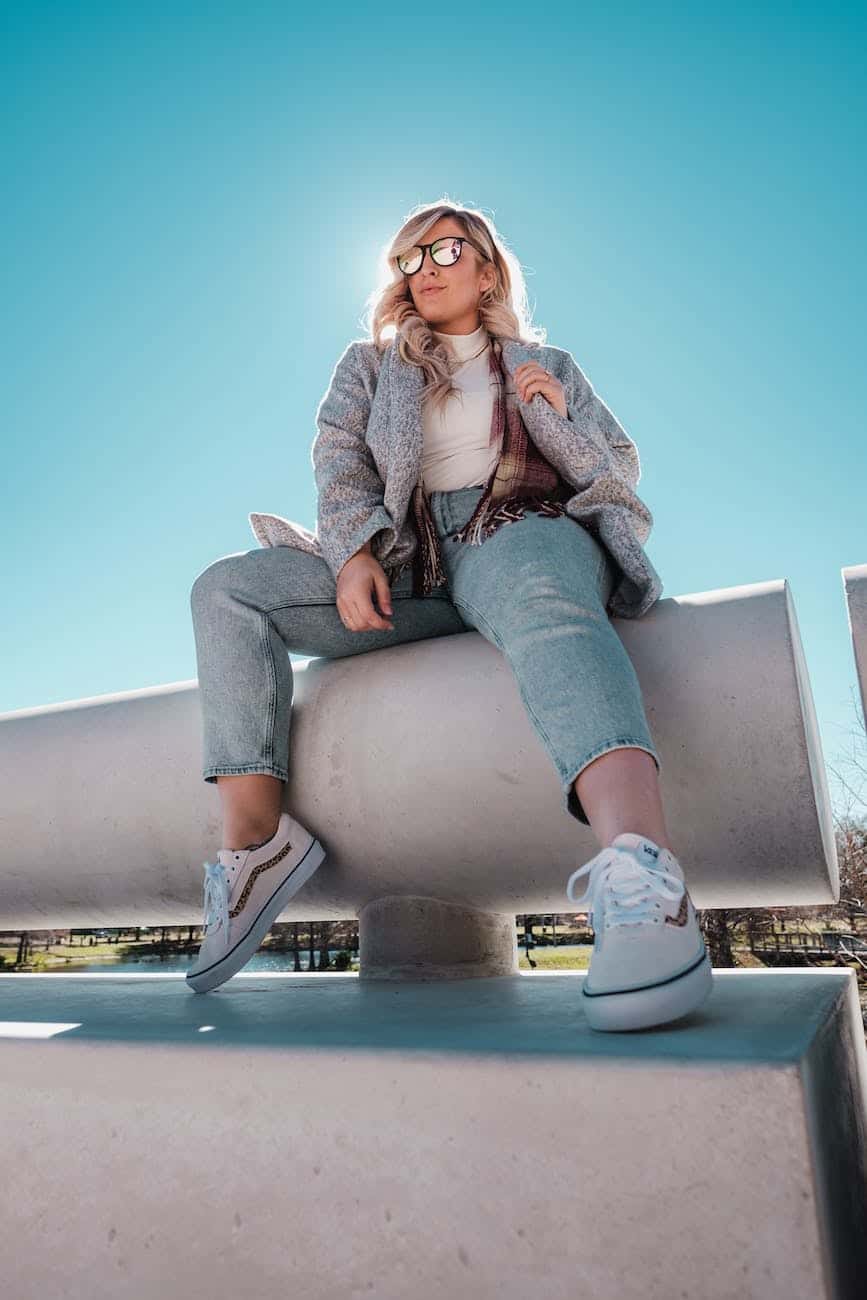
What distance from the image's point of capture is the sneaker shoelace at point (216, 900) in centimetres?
146

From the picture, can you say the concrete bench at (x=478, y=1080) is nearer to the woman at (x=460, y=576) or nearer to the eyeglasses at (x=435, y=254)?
the woman at (x=460, y=576)

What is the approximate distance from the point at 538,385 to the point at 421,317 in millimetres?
480

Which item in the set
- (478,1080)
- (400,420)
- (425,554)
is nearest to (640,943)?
(478,1080)

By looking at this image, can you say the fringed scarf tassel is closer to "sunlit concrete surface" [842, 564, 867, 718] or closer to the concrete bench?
the concrete bench

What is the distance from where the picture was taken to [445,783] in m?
1.57

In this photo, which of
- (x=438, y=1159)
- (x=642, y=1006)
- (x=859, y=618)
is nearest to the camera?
(x=438, y=1159)

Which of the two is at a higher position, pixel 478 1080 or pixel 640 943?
pixel 640 943

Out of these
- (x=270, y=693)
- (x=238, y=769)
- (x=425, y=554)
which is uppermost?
(x=425, y=554)

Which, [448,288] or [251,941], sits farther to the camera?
[448,288]

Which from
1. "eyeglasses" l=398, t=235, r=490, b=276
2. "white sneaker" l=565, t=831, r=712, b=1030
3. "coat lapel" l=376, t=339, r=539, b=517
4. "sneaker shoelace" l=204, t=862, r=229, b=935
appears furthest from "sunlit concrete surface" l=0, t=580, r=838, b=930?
"eyeglasses" l=398, t=235, r=490, b=276

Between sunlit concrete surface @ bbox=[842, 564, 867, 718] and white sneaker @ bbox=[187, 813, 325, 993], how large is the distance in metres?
0.99

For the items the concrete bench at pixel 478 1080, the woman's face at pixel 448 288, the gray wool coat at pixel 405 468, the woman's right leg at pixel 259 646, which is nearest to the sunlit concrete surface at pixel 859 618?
the concrete bench at pixel 478 1080

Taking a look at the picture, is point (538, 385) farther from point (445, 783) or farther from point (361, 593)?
point (445, 783)

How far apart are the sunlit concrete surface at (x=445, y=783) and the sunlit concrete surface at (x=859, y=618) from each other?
0.09 m
